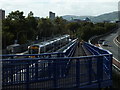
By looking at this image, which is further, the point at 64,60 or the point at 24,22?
the point at 24,22

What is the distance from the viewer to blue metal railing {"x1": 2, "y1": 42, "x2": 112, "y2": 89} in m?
7.23

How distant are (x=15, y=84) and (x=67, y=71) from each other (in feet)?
5.31

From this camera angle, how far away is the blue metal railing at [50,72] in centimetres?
723

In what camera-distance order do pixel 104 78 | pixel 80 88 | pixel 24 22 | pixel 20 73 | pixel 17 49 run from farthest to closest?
pixel 24 22
pixel 17 49
pixel 104 78
pixel 80 88
pixel 20 73

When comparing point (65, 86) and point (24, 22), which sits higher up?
point (24, 22)

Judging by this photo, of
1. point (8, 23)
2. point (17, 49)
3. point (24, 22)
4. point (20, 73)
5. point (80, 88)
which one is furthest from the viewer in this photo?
point (24, 22)

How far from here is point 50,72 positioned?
7562mm

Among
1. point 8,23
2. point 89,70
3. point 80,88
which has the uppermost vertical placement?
point 8,23

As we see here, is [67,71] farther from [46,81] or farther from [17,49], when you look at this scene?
[17,49]

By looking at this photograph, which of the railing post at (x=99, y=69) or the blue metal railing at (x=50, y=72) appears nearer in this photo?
the blue metal railing at (x=50, y=72)

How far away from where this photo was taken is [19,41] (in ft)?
152

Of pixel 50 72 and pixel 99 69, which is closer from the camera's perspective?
pixel 50 72

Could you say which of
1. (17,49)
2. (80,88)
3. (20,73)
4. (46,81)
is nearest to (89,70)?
(80,88)

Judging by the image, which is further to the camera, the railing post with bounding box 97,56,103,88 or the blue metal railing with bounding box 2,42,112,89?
the railing post with bounding box 97,56,103,88
